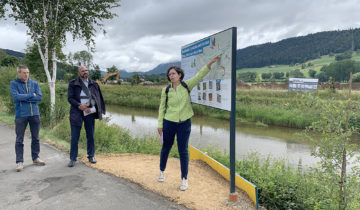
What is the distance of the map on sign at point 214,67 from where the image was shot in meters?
3.41

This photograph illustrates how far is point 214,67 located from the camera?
3787 millimetres

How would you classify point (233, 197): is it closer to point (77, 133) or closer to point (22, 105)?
point (77, 133)

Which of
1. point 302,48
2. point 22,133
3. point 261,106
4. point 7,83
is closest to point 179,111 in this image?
point 22,133

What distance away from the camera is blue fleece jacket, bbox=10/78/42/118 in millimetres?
4484

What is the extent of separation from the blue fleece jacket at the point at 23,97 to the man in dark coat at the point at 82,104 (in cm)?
66

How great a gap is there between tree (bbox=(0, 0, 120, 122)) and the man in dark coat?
5.26 metres

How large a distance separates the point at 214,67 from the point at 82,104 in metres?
2.49

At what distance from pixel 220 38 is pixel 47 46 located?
8024mm

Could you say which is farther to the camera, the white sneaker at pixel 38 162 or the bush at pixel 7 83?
the bush at pixel 7 83

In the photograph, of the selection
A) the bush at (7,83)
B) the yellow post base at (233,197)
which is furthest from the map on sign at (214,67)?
the bush at (7,83)

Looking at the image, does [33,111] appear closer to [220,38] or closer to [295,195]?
[220,38]

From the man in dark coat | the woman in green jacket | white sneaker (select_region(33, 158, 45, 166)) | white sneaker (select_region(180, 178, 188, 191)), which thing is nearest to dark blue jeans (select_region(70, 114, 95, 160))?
the man in dark coat

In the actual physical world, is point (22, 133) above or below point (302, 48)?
below

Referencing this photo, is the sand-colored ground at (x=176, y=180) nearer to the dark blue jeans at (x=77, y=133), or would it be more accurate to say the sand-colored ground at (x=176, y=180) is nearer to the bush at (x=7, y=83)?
the dark blue jeans at (x=77, y=133)
